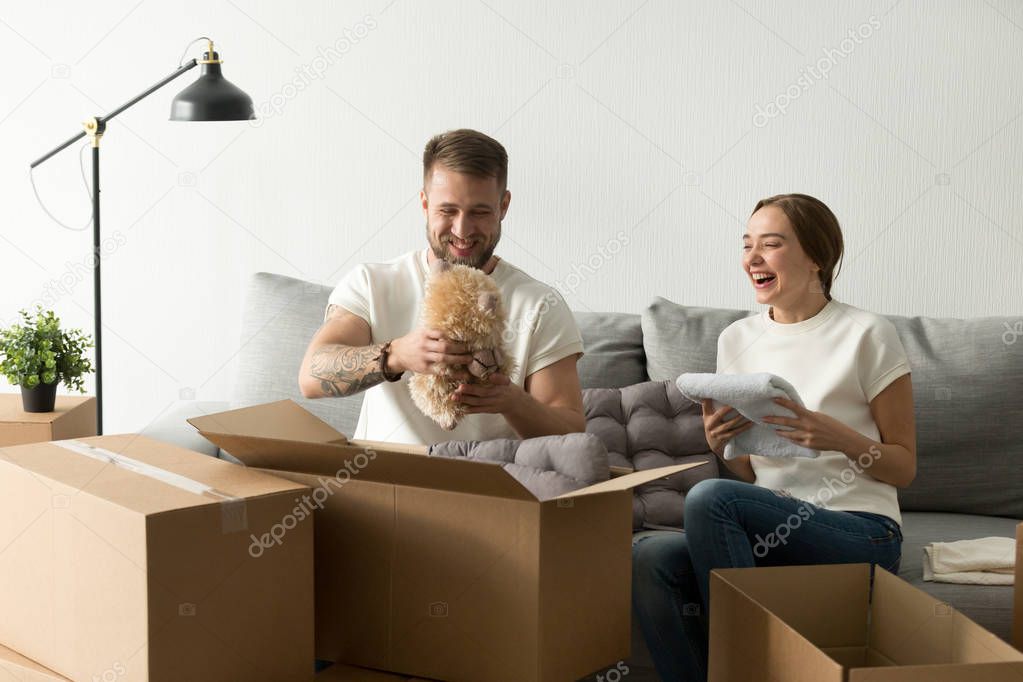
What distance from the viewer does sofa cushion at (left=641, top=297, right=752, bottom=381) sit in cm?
257

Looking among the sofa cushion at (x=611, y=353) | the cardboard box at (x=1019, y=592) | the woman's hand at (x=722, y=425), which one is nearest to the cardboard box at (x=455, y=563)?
the woman's hand at (x=722, y=425)

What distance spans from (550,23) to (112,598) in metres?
2.09

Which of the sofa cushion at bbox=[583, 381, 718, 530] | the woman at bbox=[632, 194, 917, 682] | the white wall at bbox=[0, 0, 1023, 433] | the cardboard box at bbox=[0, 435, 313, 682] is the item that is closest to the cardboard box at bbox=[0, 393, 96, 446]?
the white wall at bbox=[0, 0, 1023, 433]

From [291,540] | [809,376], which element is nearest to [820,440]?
[809,376]

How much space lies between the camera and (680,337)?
2588 mm

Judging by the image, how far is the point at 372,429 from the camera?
2.08 m

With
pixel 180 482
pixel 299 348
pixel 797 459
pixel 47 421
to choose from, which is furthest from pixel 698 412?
pixel 47 421

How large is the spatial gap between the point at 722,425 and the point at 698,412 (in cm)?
47

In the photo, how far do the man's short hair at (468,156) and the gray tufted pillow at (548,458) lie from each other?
0.55 meters

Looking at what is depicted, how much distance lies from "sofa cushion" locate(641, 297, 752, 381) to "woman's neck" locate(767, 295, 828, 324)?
1.31 ft

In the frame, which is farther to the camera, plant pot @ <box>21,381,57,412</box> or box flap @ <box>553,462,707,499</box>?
plant pot @ <box>21,381,57,412</box>

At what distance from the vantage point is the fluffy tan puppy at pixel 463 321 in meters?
1.59

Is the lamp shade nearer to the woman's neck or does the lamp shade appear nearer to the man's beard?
the man's beard

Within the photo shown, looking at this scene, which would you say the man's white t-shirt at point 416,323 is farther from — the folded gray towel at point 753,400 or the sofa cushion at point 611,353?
the sofa cushion at point 611,353
